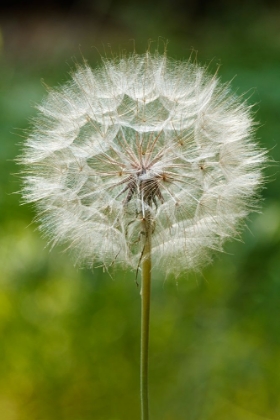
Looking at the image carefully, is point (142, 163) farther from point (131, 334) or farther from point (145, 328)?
point (131, 334)

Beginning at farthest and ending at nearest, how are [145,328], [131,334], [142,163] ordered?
1. [131,334]
2. [142,163]
3. [145,328]

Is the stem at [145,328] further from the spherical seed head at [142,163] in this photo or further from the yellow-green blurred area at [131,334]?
the yellow-green blurred area at [131,334]

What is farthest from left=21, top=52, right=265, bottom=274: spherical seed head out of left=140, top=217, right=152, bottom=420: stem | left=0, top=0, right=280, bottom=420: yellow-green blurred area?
left=0, top=0, right=280, bottom=420: yellow-green blurred area

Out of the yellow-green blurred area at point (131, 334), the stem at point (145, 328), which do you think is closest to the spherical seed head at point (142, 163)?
the stem at point (145, 328)

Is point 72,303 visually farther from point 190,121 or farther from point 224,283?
point 190,121

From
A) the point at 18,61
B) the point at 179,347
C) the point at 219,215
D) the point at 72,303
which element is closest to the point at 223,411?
the point at 179,347

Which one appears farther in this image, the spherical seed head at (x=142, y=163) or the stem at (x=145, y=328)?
the spherical seed head at (x=142, y=163)

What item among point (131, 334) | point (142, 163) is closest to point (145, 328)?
point (142, 163)

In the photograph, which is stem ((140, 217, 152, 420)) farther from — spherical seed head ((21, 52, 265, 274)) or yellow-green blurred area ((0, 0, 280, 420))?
yellow-green blurred area ((0, 0, 280, 420))

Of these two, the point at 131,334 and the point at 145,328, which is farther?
the point at 131,334
